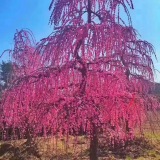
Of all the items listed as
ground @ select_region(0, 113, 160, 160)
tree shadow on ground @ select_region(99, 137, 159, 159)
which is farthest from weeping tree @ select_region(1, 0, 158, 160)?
tree shadow on ground @ select_region(99, 137, 159, 159)

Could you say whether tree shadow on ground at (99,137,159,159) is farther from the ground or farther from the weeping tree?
the weeping tree

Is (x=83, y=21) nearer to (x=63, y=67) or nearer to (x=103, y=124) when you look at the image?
(x=63, y=67)

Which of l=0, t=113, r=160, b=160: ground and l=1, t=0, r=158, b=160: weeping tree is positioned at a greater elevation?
l=1, t=0, r=158, b=160: weeping tree

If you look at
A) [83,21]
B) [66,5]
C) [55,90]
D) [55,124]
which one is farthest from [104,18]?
[55,124]

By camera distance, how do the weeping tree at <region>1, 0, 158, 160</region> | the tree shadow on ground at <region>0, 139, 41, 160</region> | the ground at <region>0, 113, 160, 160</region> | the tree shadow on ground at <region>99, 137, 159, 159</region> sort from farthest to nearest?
the tree shadow on ground at <region>99, 137, 159, 159</region>, the tree shadow on ground at <region>0, 139, 41, 160</region>, the ground at <region>0, 113, 160, 160</region>, the weeping tree at <region>1, 0, 158, 160</region>

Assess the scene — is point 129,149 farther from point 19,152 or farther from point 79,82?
point 79,82

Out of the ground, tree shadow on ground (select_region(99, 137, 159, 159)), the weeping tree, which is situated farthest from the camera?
tree shadow on ground (select_region(99, 137, 159, 159))

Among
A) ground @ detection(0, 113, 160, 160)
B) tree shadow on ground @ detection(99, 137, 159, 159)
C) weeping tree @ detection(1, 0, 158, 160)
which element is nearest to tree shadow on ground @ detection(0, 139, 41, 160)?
ground @ detection(0, 113, 160, 160)

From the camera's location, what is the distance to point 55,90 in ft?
15.7

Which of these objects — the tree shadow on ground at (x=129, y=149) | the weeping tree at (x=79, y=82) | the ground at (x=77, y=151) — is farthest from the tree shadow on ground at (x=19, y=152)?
the weeping tree at (x=79, y=82)

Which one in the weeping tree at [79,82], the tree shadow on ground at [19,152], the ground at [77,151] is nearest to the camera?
the weeping tree at [79,82]

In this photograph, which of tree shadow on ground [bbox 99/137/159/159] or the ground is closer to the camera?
the ground

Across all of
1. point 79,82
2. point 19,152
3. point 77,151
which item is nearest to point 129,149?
point 77,151

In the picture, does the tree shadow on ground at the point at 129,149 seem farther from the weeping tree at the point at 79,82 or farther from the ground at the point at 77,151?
the weeping tree at the point at 79,82
